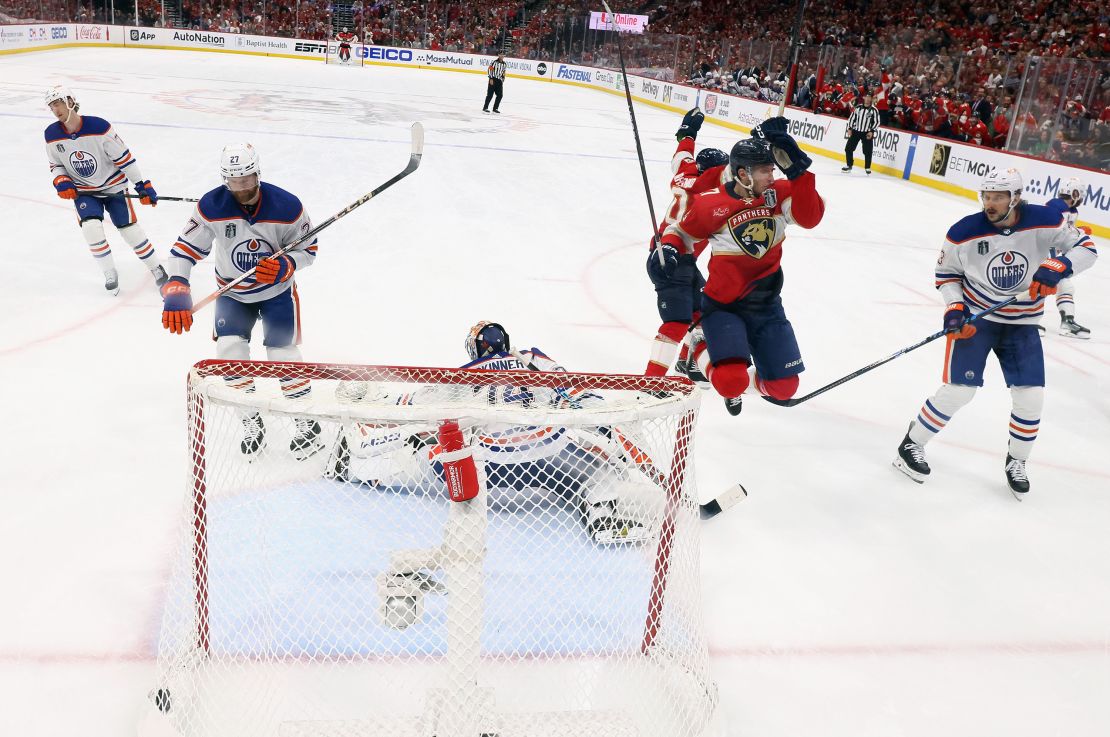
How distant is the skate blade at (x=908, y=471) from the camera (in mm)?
3438

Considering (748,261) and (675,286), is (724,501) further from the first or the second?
(675,286)

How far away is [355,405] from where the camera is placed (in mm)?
1620

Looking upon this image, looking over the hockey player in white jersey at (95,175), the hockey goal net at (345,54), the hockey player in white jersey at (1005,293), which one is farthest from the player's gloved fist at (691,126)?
the hockey goal net at (345,54)

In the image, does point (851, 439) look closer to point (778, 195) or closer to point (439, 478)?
point (778, 195)

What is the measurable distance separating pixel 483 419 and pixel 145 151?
8.78 metres

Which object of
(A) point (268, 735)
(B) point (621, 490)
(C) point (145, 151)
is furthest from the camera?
(C) point (145, 151)

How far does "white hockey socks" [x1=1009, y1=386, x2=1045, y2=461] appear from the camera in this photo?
10.6ft

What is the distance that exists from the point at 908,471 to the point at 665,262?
127 cm

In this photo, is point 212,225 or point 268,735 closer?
point 268,735

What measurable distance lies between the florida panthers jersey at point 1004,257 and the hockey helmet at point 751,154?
2.50 ft

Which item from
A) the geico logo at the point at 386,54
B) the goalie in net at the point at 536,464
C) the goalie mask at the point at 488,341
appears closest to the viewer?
the goalie in net at the point at 536,464

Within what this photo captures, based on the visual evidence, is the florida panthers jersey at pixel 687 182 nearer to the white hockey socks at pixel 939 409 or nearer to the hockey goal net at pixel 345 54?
the white hockey socks at pixel 939 409

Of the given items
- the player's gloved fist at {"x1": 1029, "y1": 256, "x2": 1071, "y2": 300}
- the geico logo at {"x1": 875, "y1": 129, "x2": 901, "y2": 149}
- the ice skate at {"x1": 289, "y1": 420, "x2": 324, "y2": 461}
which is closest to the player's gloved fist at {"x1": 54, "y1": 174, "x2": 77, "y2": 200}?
the ice skate at {"x1": 289, "y1": 420, "x2": 324, "y2": 461}

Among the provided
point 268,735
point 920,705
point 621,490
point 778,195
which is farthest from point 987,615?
point 268,735
